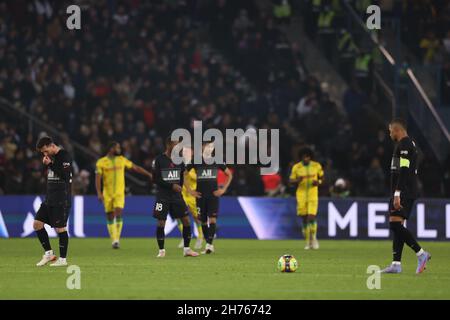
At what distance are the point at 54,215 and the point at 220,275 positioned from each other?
3253 mm

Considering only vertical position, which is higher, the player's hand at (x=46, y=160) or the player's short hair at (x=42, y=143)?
the player's short hair at (x=42, y=143)

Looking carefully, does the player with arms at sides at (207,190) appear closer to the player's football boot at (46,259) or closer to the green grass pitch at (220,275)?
the green grass pitch at (220,275)

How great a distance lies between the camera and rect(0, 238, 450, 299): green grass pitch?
1509 centimetres

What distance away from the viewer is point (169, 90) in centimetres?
3419

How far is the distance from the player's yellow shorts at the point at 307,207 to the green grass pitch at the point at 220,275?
83 cm

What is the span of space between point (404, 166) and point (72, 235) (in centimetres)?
1443

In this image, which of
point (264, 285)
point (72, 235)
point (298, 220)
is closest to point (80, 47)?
point (72, 235)

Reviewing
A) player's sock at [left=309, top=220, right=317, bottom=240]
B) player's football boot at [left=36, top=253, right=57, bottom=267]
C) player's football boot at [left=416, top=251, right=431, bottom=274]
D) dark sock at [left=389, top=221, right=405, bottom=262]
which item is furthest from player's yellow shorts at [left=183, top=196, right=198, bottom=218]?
player's football boot at [left=416, top=251, right=431, bottom=274]

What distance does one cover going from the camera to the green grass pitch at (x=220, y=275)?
15.1m

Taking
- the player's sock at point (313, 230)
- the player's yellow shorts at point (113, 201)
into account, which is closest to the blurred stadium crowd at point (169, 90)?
the player's sock at point (313, 230)

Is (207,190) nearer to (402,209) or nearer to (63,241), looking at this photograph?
(63,241)

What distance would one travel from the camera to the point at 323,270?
63.0ft

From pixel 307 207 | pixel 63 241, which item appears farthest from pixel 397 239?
pixel 307 207

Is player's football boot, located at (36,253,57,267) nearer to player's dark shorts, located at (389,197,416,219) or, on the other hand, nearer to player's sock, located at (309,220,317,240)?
player's dark shorts, located at (389,197,416,219)
